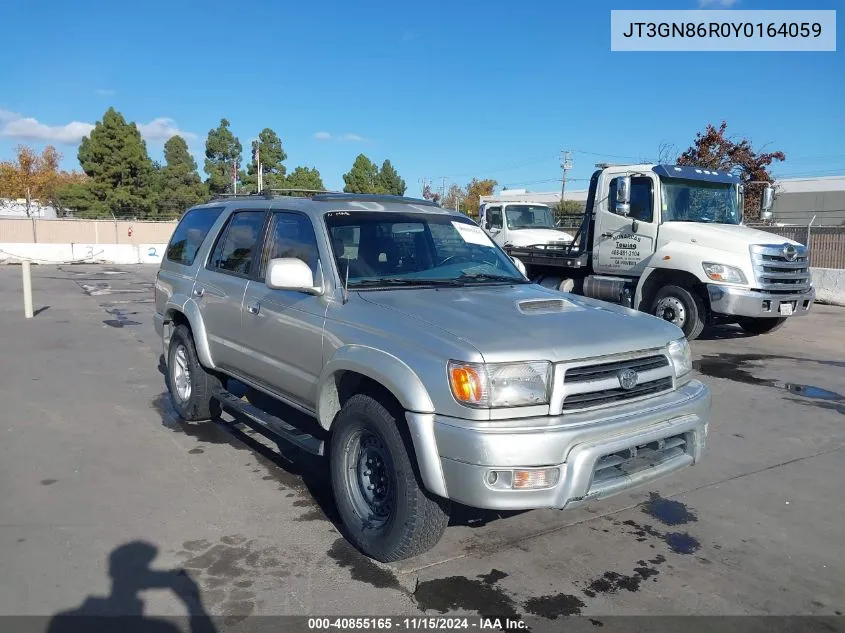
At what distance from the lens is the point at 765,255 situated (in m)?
9.63

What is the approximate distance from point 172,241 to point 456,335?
4.45 metres

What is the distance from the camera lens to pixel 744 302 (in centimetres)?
955

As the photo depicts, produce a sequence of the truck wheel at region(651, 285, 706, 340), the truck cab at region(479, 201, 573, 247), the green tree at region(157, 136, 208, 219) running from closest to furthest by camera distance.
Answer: the truck wheel at region(651, 285, 706, 340) < the truck cab at region(479, 201, 573, 247) < the green tree at region(157, 136, 208, 219)

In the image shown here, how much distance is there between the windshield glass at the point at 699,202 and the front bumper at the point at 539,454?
25.9 ft

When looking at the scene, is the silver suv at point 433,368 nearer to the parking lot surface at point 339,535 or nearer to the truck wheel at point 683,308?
the parking lot surface at point 339,535

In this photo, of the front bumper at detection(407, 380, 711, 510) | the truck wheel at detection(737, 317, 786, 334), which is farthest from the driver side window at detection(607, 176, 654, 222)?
the front bumper at detection(407, 380, 711, 510)

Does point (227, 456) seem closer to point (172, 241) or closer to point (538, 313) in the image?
point (172, 241)

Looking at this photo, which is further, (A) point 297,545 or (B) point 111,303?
(B) point 111,303

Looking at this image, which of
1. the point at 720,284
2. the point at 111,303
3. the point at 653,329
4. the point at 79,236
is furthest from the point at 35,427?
the point at 79,236

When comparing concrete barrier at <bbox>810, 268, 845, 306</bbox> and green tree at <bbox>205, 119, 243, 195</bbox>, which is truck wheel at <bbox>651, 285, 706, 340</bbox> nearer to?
concrete barrier at <bbox>810, 268, 845, 306</bbox>

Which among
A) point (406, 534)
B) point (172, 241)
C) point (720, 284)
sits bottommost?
point (406, 534)

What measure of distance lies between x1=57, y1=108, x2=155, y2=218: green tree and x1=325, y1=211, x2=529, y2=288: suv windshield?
44.3 m

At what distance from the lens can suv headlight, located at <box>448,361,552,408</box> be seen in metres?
3.18

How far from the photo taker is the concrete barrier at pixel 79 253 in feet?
91.9
